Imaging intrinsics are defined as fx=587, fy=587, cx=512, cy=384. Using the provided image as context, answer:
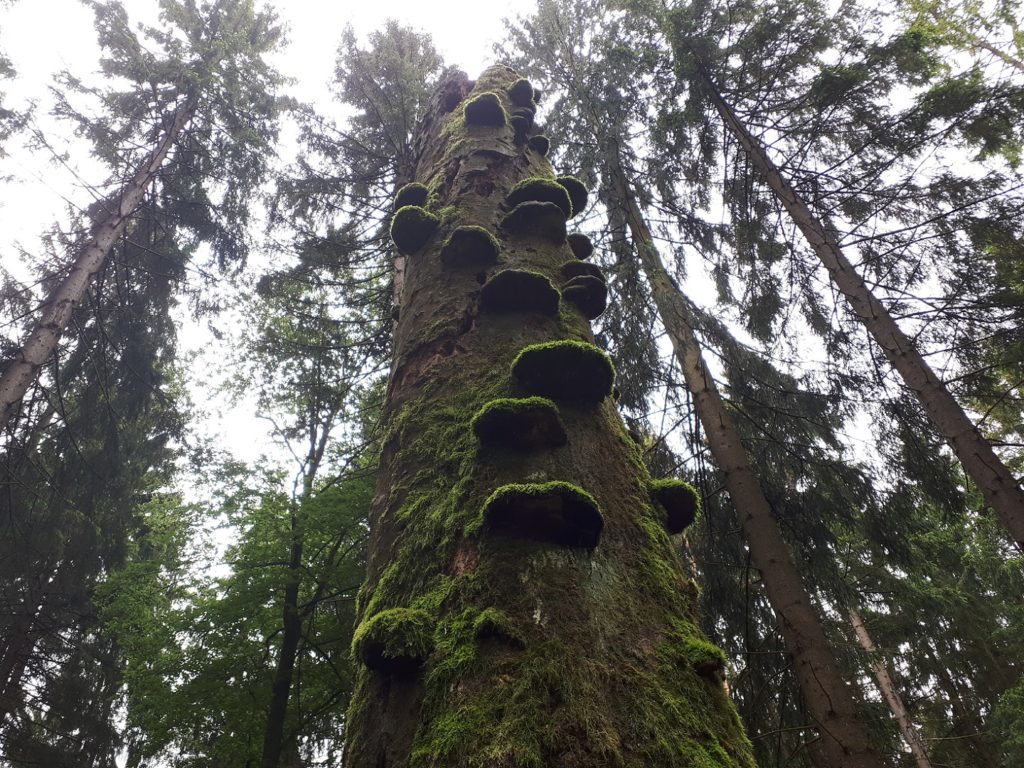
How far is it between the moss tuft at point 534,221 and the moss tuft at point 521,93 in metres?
2.22

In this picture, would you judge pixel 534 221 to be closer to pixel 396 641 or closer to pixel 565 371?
pixel 565 371

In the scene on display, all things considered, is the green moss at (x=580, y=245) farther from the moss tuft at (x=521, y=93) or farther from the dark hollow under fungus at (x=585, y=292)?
the moss tuft at (x=521, y=93)

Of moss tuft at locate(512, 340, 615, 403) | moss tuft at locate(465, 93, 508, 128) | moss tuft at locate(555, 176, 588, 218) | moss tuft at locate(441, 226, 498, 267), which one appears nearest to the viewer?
moss tuft at locate(512, 340, 615, 403)

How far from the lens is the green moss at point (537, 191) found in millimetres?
4102

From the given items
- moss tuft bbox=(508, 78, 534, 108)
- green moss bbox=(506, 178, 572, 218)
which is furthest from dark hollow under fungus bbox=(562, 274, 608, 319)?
moss tuft bbox=(508, 78, 534, 108)

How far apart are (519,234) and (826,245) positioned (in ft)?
15.4

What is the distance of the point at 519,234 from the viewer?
12.9 feet

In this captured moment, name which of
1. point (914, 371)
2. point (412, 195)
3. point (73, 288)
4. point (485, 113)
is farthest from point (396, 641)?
point (73, 288)

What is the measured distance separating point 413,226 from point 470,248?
0.57 meters

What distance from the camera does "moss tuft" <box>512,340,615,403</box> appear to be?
2654 mm

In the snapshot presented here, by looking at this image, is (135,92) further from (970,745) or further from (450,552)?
(970,745)

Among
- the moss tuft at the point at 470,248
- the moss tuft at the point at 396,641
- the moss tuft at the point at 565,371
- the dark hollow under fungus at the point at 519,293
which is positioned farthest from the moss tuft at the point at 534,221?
the moss tuft at the point at 396,641

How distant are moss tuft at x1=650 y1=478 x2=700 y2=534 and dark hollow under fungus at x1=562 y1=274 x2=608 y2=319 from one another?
4.32 ft

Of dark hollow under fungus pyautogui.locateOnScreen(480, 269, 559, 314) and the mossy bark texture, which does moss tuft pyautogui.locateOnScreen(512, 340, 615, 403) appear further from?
dark hollow under fungus pyautogui.locateOnScreen(480, 269, 559, 314)
